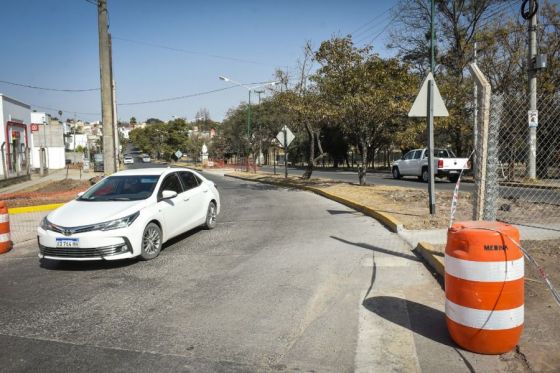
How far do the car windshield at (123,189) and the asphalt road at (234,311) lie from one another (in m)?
1.11

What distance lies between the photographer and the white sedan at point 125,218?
668 centimetres

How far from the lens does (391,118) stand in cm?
1962

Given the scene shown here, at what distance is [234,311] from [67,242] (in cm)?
311

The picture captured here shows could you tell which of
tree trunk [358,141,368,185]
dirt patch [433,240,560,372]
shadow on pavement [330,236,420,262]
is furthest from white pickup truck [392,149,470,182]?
dirt patch [433,240,560,372]

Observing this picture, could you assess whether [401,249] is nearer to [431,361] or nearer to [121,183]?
[431,361]

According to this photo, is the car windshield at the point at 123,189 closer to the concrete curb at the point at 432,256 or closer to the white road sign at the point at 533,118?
the concrete curb at the point at 432,256

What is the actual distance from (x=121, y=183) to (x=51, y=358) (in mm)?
4831

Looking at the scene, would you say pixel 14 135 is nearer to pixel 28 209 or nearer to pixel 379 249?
pixel 28 209

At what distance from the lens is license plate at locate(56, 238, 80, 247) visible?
661cm

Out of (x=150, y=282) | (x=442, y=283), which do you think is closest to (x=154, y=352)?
(x=150, y=282)

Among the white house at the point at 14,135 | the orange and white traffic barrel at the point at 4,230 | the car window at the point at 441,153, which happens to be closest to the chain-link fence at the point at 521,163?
the car window at the point at 441,153

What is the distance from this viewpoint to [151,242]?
24.4ft

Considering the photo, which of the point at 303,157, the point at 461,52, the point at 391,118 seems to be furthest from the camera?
the point at 303,157

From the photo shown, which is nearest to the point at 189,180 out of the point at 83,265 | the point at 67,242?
the point at 83,265
